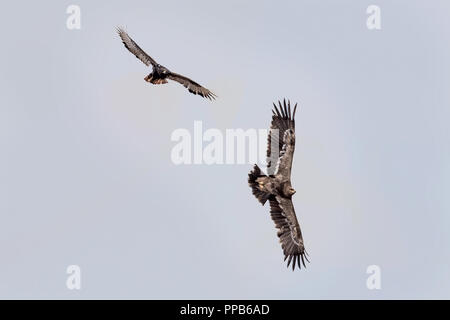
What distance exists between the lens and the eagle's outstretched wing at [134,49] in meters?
46.7

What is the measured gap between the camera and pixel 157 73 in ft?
154

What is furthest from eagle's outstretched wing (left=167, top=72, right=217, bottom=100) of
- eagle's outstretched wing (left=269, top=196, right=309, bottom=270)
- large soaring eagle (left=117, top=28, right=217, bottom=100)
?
eagle's outstretched wing (left=269, top=196, right=309, bottom=270)

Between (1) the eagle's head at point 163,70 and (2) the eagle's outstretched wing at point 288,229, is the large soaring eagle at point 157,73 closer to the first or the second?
(1) the eagle's head at point 163,70

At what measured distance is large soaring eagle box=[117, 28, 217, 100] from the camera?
153 feet

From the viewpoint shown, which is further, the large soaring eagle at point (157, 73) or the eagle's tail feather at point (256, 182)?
the large soaring eagle at point (157, 73)

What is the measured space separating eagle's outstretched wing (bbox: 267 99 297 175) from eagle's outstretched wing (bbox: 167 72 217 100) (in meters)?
2.43

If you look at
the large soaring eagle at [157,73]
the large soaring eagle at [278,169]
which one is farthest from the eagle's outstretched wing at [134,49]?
the large soaring eagle at [278,169]

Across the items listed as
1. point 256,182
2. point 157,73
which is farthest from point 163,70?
point 256,182

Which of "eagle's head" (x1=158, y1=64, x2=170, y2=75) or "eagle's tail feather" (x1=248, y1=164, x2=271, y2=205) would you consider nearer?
"eagle's tail feather" (x1=248, y1=164, x2=271, y2=205)

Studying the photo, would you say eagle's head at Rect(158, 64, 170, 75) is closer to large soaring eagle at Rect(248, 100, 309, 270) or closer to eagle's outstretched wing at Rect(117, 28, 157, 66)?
eagle's outstretched wing at Rect(117, 28, 157, 66)

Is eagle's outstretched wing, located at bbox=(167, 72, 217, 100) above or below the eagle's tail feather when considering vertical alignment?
above

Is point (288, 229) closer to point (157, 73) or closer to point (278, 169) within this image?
point (278, 169)

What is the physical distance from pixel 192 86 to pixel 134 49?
Result: 6.94 feet
